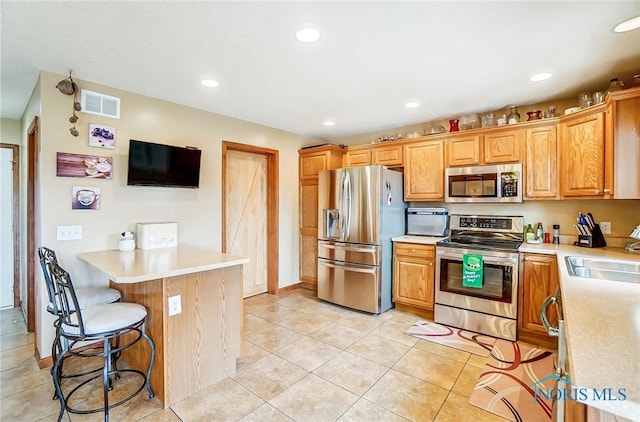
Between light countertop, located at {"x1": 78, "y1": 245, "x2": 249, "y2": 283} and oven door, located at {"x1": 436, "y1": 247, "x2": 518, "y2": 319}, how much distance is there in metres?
2.23

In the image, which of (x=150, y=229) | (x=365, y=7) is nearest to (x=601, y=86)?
→ (x=365, y=7)

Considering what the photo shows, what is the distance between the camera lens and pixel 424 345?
9.30 feet

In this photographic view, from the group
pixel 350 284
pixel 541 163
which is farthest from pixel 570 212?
pixel 350 284

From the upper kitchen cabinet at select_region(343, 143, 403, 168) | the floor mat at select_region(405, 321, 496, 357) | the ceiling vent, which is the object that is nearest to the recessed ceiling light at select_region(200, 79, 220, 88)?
the ceiling vent

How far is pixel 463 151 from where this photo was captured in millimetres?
3486

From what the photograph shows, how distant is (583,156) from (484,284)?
4.89 ft

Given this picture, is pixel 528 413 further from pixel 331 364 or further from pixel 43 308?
pixel 43 308

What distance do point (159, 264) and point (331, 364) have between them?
159 cm

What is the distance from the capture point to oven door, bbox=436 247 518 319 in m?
2.91

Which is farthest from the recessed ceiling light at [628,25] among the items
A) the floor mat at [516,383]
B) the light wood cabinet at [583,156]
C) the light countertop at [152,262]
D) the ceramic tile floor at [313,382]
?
the light countertop at [152,262]

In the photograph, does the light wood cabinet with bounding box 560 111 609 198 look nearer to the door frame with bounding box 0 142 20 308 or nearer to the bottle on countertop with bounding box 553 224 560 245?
the bottle on countertop with bounding box 553 224 560 245

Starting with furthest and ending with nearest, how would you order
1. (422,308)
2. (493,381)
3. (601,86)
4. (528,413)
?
(422,308)
(601,86)
(493,381)
(528,413)

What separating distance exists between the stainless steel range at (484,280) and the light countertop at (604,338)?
4.24ft

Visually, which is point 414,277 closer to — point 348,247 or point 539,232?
point 348,247
